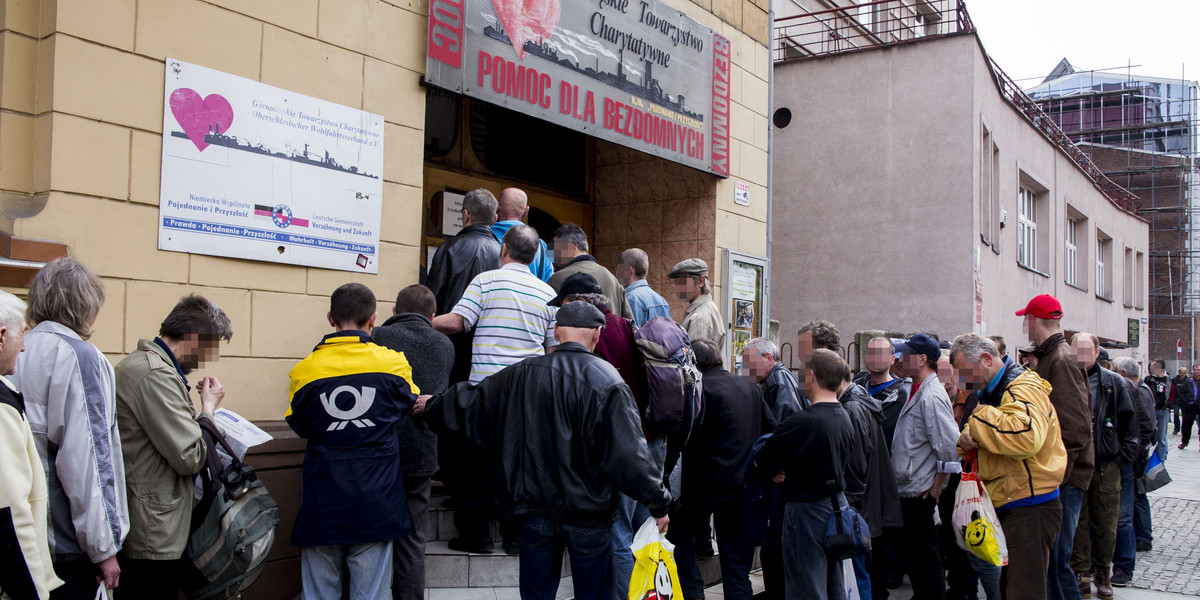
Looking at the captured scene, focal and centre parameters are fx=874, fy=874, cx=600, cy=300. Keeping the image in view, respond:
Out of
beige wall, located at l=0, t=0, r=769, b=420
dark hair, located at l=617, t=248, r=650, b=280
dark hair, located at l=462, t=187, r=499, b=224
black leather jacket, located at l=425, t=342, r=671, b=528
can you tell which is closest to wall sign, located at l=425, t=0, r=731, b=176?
beige wall, located at l=0, t=0, r=769, b=420

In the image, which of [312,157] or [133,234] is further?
[312,157]

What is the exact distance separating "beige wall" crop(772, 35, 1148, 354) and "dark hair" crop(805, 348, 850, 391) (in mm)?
9771

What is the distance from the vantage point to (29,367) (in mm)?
3156

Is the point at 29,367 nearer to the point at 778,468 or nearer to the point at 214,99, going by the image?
the point at 214,99

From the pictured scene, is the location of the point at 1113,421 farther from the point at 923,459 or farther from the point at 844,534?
the point at 844,534

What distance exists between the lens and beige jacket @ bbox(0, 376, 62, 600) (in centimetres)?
267

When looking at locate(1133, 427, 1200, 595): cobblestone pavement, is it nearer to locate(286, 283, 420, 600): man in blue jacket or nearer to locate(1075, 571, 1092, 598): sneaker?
locate(1075, 571, 1092, 598): sneaker

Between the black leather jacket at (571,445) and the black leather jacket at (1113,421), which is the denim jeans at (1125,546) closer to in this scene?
the black leather jacket at (1113,421)

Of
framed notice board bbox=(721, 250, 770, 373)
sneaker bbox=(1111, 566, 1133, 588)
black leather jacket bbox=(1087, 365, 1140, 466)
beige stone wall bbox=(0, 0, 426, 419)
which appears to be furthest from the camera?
framed notice board bbox=(721, 250, 770, 373)

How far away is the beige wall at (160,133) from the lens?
452cm

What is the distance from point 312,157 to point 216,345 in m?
1.96

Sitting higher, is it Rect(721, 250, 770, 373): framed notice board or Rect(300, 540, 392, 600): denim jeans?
Rect(721, 250, 770, 373): framed notice board

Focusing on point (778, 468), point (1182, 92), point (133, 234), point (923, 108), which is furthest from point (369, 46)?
point (1182, 92)

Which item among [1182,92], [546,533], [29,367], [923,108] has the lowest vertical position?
[546,533]
